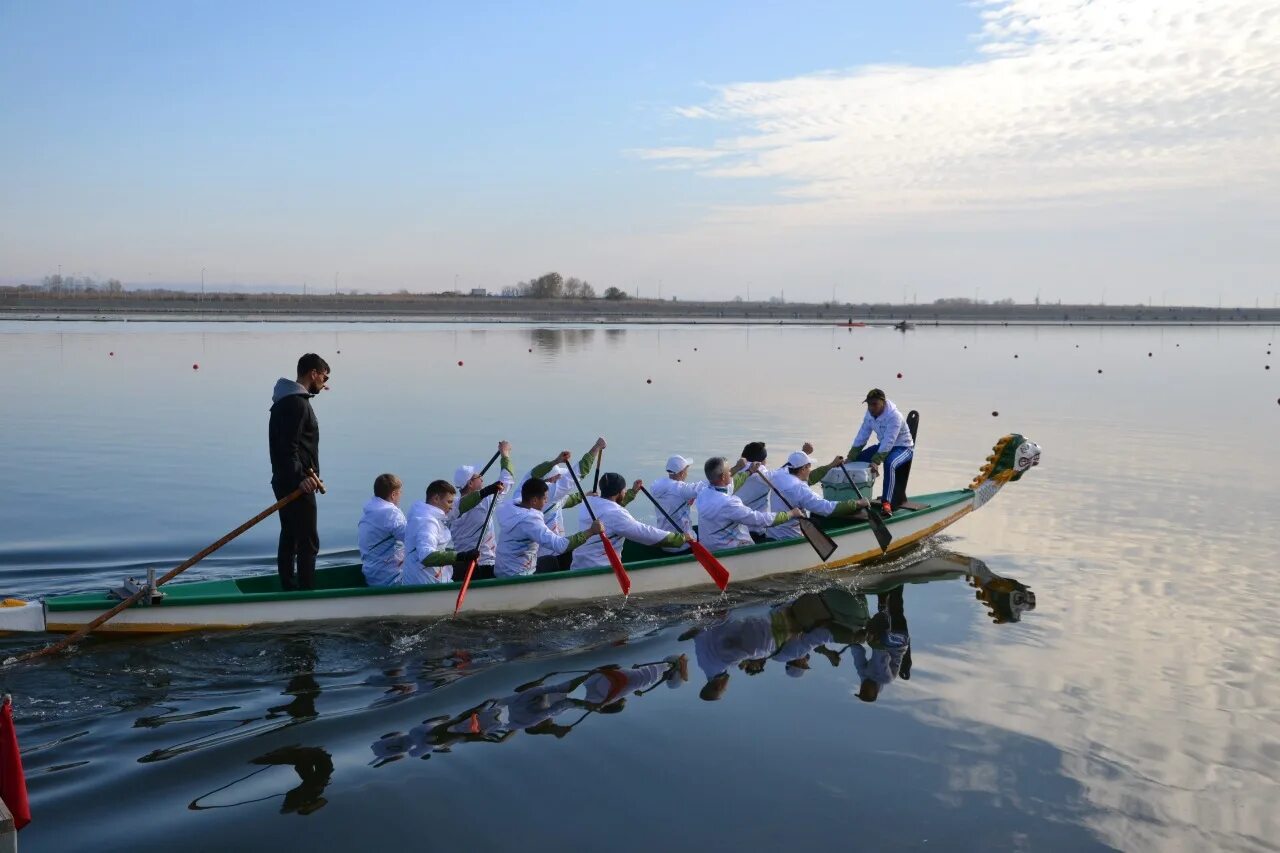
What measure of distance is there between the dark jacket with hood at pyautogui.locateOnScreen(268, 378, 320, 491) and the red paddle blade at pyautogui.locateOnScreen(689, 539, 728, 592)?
448cm

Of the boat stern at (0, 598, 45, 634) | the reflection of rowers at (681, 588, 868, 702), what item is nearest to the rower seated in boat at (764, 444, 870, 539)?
the reflection of rowers at (681, 588, 868, 702)

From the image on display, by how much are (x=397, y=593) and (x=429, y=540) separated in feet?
1.96

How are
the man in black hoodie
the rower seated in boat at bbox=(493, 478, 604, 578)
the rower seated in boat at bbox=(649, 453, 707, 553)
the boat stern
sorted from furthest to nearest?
1. the rower seated in boat at bbox=(649, 453, 707, 553)
2. the rower seated in boat at bbox=(493, 478, 604, 578)
3. the man in black hoodie
4. the boat stern

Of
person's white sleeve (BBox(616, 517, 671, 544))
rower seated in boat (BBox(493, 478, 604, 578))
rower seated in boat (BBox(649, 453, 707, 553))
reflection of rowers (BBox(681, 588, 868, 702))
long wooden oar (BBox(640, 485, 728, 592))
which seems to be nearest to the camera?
reflection of rowers (BBox(681, 588, 868, 702))

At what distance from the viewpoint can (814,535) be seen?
13414mm

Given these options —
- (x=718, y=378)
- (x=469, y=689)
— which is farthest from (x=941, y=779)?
(x=718, y=378)

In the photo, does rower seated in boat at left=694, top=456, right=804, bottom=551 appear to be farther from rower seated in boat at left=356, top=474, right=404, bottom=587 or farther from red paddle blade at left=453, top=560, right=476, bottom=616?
rower seated in boat at left=356, top=474, right=404, bottom=587

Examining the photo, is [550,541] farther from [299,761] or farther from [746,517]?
[299,761]

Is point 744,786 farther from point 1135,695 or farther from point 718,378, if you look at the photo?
point 718,378

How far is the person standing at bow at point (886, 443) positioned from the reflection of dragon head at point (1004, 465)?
4.75 feet

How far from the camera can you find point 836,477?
50.6ft

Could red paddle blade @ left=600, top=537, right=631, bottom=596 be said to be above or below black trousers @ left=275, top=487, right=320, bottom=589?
below

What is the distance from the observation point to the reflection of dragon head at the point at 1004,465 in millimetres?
16453

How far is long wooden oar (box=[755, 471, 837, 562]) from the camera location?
43.7 feet
